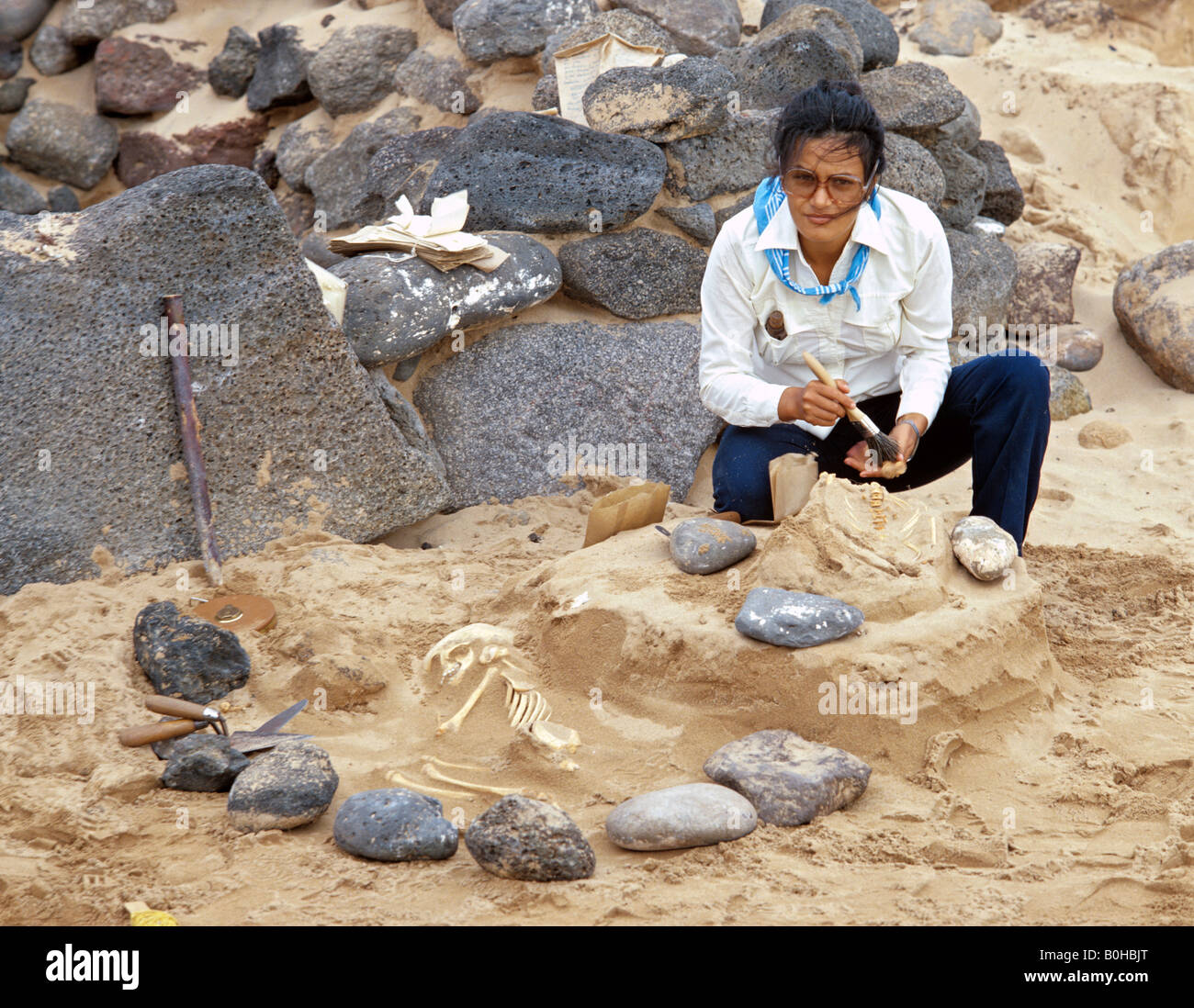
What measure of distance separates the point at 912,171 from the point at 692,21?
153 cm

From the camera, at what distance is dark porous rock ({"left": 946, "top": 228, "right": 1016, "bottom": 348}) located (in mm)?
6215

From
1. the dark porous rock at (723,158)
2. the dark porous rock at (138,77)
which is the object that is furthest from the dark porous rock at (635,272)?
the dark porous rock at (138,77)

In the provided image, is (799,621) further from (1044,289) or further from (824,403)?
(1044,289)

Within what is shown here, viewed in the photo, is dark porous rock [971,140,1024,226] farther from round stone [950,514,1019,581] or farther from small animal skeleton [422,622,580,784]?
small animal skeleton [422,622,580,784]

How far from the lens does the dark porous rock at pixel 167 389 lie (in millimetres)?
3891

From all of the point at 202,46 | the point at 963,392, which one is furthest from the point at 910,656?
the point at 202,46

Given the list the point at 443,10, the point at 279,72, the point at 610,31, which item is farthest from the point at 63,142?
the point at 610,31

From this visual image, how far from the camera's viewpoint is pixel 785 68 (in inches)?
234

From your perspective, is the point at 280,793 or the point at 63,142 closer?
the point at 280,793

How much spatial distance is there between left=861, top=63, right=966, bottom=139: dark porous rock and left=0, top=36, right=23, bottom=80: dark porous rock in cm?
611

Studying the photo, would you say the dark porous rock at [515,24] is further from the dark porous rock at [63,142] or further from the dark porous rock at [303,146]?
the dark porous rock at [63,142]

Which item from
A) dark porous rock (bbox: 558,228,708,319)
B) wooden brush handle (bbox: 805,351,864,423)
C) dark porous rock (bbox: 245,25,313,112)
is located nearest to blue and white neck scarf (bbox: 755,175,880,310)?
wooden brush handle (bbox: 805,351,864,423)

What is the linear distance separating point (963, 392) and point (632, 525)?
1.15 m

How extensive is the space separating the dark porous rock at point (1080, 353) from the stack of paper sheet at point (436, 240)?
3173 mm
